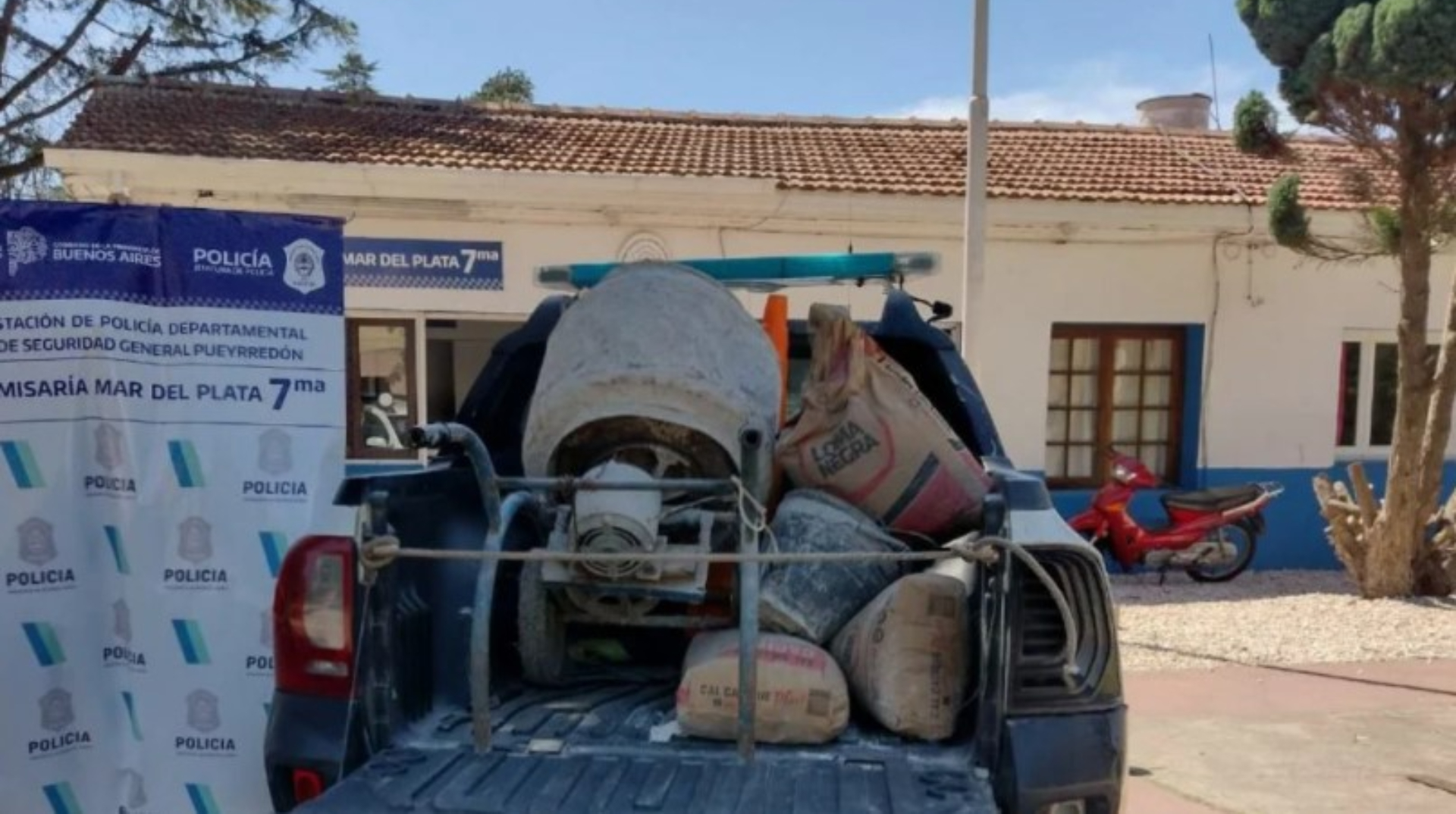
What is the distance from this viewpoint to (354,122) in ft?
34.0

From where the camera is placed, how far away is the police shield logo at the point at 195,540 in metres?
3.54

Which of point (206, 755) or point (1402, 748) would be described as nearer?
point (206, 755)

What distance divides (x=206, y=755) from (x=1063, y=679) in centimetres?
292

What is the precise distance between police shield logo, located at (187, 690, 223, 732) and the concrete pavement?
3.52 meters

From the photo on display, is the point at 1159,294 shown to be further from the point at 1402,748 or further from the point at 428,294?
the point at 428,294

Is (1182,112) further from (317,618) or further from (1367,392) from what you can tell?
(317,618)

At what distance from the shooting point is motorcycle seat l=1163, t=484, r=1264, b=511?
8797mm

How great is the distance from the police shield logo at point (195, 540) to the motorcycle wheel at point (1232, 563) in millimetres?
7867

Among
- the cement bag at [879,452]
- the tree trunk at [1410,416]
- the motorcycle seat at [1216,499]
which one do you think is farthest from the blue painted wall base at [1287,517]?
the cement bag at [879,452]

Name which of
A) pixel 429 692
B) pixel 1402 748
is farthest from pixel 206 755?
pixel 1402 748

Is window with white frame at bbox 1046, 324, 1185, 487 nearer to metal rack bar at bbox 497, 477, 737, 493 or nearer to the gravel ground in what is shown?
the gravel ground

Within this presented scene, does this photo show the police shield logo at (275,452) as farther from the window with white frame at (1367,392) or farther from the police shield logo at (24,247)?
the window with white frame at (1367,392)

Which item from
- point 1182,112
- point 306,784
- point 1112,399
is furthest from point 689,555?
point 1182,112

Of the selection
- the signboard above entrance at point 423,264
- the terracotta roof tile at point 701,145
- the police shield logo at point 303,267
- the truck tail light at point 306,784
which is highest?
the terracotta roof tile at point 701,145
